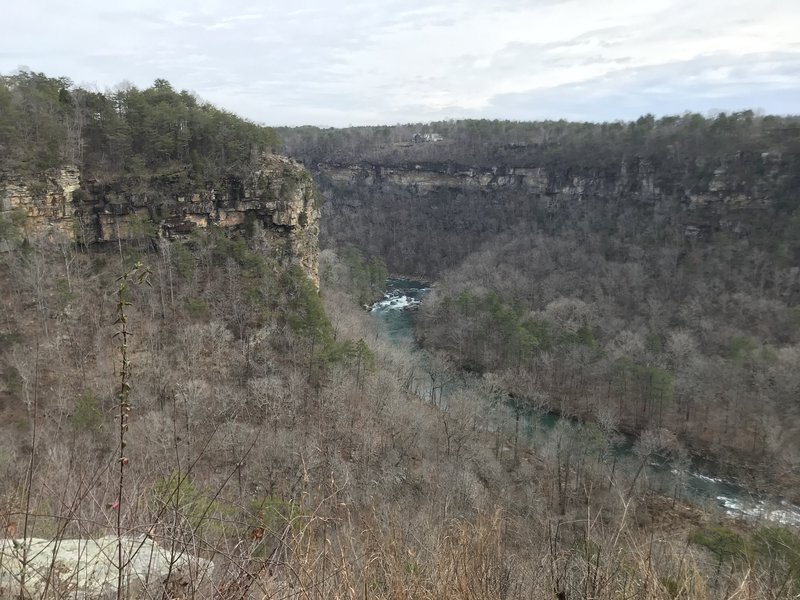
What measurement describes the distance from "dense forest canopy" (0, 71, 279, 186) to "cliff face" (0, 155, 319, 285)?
0.71m

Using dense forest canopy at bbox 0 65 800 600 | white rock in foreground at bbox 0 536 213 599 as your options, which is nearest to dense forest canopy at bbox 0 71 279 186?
dense forest canopy at bbox 0 65 800 600

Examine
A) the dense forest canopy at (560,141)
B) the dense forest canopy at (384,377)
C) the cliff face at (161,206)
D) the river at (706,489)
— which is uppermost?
the dense forest canopy at (560,141)

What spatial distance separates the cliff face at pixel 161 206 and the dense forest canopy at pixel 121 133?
71 centimetres

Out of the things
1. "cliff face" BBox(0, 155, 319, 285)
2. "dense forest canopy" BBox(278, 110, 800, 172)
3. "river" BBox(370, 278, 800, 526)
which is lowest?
"river" BBox(370, 278, 800, 526)

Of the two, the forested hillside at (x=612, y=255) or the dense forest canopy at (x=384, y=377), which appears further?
the forested hillside at (x=612, y=255)

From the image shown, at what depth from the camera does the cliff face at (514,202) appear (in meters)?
44.6

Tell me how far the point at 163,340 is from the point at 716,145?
48128 millimetres

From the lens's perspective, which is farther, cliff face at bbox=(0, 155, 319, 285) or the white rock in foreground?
cliff face at bbox=(0, 155, 319, 285)

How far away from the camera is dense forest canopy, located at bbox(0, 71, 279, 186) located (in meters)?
22.5

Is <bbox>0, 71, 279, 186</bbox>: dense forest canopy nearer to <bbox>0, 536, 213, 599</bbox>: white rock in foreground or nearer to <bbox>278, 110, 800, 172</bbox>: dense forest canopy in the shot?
<bbox>0, 536, 213, 599</bbox>: white rock in foreground

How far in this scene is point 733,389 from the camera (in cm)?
2591

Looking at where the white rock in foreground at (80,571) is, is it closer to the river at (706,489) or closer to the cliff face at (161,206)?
the river at (706,489)

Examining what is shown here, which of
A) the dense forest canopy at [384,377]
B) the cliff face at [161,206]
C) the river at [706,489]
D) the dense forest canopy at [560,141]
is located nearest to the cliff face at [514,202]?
the dense forest canopy at [560,141]

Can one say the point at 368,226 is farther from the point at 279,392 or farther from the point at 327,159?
the point at 279,392
